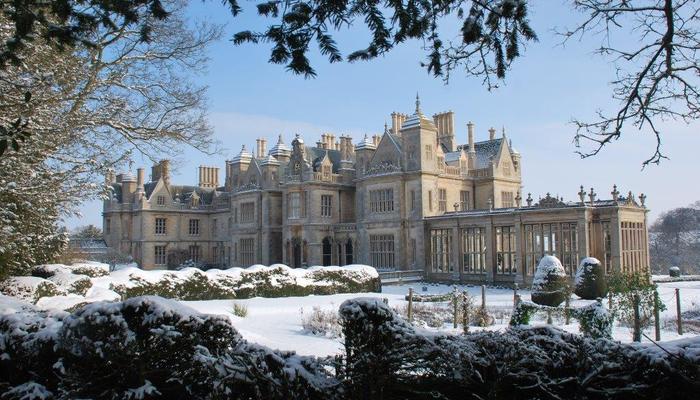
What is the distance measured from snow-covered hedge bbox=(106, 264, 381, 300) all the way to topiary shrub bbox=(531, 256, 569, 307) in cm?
804

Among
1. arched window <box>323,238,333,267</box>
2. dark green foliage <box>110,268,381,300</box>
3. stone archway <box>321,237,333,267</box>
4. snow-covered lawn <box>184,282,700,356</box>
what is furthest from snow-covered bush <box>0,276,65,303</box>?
arched window <box>323,238,333,267</box>

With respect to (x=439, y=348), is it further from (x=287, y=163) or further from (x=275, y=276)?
(x=287, y=163)

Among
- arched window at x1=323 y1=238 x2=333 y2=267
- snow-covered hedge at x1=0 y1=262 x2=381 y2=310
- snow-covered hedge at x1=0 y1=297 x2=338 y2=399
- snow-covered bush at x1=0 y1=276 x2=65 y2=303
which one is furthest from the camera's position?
arched window at x1=323 y1=238 x2=333 y2=267

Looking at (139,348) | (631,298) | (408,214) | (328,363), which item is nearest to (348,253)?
(408,214)

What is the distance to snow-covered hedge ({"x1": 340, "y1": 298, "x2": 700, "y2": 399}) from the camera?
4434 mm

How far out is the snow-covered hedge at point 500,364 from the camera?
443cm

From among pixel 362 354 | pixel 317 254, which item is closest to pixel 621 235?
pixel 317 254

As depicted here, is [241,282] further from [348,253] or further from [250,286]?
[348,253]

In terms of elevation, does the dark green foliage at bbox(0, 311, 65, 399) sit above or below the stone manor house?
below

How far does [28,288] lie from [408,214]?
2224 cm

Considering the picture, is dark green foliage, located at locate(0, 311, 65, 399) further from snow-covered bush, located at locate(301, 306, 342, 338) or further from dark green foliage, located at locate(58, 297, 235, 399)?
snow-covered bush, located at locate(301, 306, 342, 338)

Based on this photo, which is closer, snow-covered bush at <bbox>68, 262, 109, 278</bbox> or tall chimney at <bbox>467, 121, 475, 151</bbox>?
snow-covered bush at <bbox>68, 262, 109, 278</bbox>

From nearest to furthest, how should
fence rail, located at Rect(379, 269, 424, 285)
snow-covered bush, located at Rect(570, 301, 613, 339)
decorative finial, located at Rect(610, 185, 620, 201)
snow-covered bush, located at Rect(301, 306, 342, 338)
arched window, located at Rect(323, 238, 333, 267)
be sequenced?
snow-covered bush, located at Rect(570, 301, 613, 339), snow-covered bush, located at Rect(301, 306, 342, 338), decorative finial, located at Rect(610, 185, 620, 201), fence rail, located at Rect(379, 269, 424, 285), arched window, located at Rect(323, 238, 333, 267)

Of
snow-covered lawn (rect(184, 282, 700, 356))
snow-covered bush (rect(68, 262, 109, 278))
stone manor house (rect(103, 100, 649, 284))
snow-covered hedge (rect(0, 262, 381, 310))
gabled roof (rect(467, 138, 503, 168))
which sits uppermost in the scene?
gabled roof (rect(467, 138, 503, 168))
